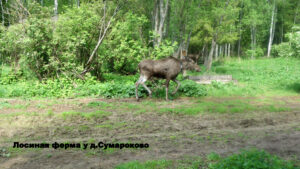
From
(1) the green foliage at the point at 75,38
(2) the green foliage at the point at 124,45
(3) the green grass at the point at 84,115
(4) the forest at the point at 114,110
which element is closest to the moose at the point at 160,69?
(4) the forest at the point at 114,110

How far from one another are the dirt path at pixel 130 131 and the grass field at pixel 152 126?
20 mm

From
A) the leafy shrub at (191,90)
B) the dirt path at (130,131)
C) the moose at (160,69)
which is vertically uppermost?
the moose at (160,69)

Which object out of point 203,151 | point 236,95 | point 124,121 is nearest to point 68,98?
point 124,121

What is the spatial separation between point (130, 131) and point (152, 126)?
797 millimetres

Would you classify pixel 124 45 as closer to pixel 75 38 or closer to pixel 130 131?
pixel 75 38

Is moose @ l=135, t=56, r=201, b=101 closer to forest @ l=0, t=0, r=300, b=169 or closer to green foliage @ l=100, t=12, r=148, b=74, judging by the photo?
forest @ l=0, t=0, r=300, b=169

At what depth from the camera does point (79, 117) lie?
8062 millimetres

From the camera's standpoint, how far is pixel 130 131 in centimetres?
682

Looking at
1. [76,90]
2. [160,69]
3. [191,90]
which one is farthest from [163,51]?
[76,90]

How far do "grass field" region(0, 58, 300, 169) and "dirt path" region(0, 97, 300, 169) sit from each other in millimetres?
20

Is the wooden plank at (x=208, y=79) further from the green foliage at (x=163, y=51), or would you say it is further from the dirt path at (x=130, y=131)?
the dirt path at (x=130, y=131)

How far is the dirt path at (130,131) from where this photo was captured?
5070mm

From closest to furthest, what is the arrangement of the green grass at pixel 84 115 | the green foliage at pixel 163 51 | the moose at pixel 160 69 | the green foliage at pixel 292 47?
the green grass at pixel 84 115, the moose at pixel 160 69, the green foliage at pixel 292 47, the green foliage at pixel 163 51

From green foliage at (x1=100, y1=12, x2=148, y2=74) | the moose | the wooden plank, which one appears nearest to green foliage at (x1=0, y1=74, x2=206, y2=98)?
the moose
